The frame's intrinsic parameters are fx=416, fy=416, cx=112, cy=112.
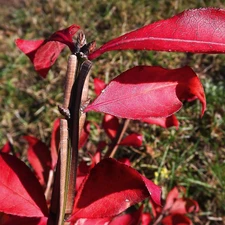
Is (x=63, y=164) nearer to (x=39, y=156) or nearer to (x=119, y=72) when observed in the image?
(x=39, y=156)

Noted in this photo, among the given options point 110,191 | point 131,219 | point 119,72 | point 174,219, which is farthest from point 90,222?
point 119,72

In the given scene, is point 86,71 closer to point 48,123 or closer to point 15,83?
point 48,123

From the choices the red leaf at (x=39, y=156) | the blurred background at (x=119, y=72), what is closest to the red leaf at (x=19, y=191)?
the red leaf at (x=39, y=156)

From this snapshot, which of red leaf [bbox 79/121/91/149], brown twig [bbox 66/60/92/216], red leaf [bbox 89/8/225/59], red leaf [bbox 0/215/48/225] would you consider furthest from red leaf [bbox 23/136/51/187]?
red leaf [bbox 89/8/225/59]

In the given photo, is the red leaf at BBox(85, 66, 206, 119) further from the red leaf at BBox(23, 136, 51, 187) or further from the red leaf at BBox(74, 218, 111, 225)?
the red leaf at BBox(23, 136, 51, 187)

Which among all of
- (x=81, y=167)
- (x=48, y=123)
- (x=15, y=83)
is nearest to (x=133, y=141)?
(x=81, y=167)

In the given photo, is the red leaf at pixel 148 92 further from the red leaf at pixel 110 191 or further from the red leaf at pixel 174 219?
the red leaf at pixel 174 219
